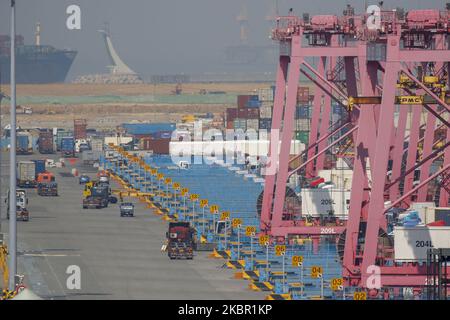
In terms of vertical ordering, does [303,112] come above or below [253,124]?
above

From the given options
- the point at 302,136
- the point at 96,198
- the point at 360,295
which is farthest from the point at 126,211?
the point at 302,136

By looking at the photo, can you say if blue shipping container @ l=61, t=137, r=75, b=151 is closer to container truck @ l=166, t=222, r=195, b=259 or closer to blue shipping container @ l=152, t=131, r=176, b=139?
blue shipping container @ l=152, t=131, r=176, b=139

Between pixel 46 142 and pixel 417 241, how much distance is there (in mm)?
114105

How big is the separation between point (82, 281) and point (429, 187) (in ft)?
109

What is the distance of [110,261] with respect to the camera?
2579 inches

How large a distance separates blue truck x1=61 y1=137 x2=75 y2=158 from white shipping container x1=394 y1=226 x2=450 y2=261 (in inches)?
4241

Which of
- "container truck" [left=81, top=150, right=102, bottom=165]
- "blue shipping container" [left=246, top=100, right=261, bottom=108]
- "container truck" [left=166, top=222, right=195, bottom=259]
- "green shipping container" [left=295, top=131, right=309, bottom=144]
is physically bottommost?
"container truck" [left=81, top=150, right=102, bottom=165]

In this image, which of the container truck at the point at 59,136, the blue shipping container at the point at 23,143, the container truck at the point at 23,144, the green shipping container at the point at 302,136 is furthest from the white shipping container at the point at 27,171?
the container truck at the point at 59,136

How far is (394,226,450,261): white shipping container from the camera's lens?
5372cm

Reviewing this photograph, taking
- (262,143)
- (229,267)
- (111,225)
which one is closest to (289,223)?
(229,267)

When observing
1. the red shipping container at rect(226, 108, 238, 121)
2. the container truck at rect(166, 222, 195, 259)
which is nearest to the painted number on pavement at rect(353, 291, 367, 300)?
the container truck at rect(166, 222, 195, 259)

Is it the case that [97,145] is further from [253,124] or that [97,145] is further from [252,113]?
[252,113]
